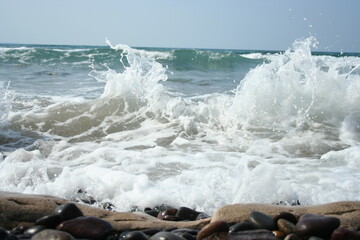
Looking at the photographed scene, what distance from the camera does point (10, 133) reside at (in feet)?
21.3

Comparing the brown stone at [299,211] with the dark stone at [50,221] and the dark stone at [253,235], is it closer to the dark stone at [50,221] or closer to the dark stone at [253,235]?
the dark stone at [253,235]

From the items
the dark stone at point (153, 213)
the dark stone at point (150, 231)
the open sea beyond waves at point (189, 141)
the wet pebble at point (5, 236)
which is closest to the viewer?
the wet pebble at point (5, 236)

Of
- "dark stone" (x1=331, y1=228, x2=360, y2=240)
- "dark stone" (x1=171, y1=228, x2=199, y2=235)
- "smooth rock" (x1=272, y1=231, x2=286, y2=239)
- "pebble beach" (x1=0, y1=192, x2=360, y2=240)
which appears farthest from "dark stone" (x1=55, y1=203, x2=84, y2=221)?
"dark stone" (x1=331, y1=228, x2=360, y2=240)

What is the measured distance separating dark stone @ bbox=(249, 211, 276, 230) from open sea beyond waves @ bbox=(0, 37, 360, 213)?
1.16m

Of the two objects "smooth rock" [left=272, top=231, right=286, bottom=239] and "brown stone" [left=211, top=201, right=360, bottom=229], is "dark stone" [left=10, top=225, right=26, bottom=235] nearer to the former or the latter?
"brown stone" [left=211, top=201, right=360, bottom=229]

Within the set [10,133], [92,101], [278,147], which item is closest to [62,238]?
[278,147]

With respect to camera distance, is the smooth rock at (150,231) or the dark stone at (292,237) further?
the smooth rock at (150,231)

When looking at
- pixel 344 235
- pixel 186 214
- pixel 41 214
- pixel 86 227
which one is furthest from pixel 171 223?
pixel 344 235

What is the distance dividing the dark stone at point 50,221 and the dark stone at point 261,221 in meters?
1.08

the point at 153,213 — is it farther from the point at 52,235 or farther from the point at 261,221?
the point at 52,235

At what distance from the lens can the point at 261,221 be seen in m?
2.33

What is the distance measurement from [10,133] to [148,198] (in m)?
3.77

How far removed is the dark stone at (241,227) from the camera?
89.6 inches

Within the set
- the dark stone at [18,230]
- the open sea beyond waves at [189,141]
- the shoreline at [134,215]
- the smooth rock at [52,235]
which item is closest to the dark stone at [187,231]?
the shoreline at [134,215]
